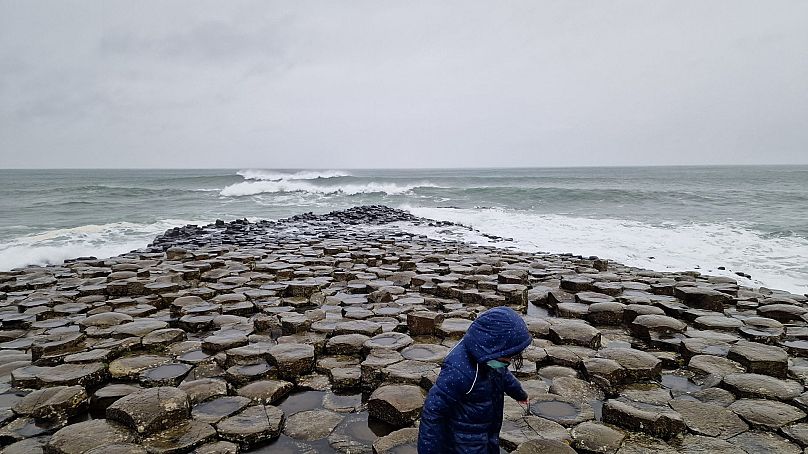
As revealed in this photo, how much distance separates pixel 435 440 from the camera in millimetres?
2463

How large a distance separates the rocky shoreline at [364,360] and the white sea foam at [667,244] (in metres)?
3.71

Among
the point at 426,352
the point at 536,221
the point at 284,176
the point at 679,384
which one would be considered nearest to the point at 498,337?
the point at 426,352

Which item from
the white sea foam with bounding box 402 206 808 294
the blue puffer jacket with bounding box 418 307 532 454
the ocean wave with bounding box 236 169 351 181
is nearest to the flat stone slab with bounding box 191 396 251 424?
the blue puffer jacket with bounding box 418 307 532 454

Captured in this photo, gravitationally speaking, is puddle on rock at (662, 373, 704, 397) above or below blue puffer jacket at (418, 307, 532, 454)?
below

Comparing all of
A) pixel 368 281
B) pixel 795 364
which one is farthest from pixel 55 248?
pixel 795 364

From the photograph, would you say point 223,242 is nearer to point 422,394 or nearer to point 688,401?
point 422,394

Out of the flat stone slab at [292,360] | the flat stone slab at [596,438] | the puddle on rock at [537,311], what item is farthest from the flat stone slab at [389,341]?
the puddle on rock at [537,311]

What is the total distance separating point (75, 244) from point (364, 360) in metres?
15.7

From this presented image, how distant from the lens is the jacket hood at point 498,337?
7.82 ft

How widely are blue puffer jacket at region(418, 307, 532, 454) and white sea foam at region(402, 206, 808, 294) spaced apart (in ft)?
33.7

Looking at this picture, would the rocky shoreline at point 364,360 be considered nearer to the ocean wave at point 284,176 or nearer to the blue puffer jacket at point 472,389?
the blue puffer jacket at point 472,389

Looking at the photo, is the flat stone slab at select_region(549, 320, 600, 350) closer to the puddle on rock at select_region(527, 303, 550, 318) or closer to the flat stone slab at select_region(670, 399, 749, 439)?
the puddle on rock at select_region(527, 303, 550, 318)

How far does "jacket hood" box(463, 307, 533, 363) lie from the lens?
238cm

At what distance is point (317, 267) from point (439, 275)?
270 centimetres
